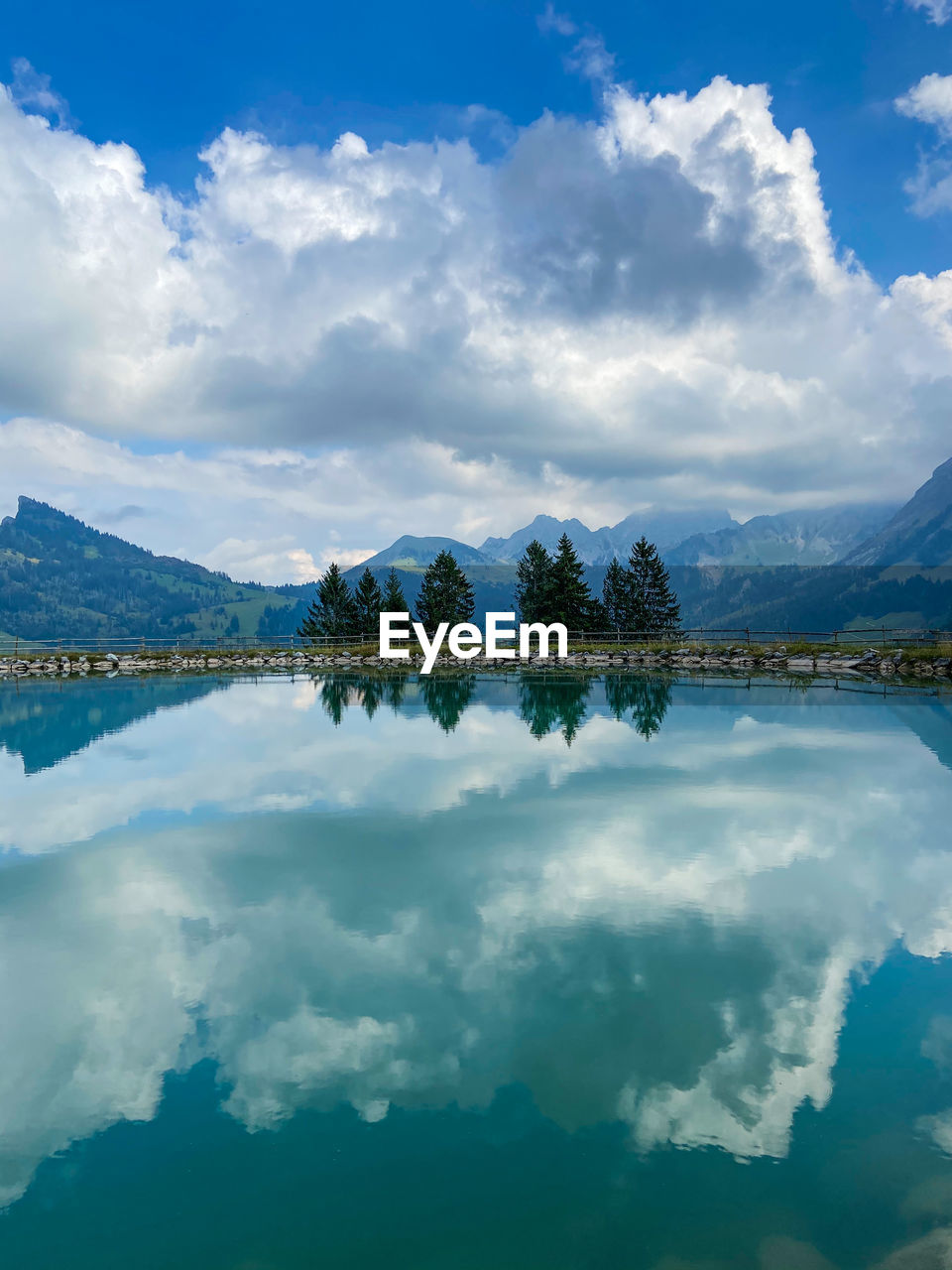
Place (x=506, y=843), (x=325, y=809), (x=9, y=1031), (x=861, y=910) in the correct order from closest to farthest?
(x=9, y=1031)
(x=861, y=910)
(x=506, y=843)
(x=325, y=809)

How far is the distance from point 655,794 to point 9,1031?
43.8ft

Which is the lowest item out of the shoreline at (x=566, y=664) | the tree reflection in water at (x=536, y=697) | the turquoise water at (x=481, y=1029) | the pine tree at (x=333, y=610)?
the turquoise water at (x=481, y=1029)

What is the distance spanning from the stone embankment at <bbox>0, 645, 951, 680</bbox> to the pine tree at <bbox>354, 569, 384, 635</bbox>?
1615cm

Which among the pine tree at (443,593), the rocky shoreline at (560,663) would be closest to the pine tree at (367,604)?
the pine tree at (443,593)

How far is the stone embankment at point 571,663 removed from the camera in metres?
50.4

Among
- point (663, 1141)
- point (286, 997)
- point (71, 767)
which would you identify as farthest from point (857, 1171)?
point (71, 767)

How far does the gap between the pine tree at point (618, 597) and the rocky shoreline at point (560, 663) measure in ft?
91.6

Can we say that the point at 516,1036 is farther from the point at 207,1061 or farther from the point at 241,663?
the point at 241,663

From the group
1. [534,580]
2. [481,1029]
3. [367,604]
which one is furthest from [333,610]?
[481,1029]

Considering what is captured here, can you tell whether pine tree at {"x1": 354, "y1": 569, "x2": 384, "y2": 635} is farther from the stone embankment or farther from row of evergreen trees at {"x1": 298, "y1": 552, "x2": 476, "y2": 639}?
the stone embankment

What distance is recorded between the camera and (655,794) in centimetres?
1797

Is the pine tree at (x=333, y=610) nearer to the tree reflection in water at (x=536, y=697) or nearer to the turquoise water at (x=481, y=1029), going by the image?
the tree reflection in water at (x=536, y=697)

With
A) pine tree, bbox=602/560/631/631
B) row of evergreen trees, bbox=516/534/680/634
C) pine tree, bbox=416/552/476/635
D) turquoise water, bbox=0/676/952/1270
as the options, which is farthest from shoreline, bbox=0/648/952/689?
turquoise water, bbox=0/676/952/1270

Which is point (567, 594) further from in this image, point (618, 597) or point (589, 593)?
point (618, 597)
